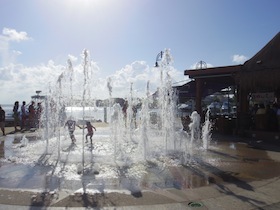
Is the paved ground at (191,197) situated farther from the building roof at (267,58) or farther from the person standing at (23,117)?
the person standing at (23,117)

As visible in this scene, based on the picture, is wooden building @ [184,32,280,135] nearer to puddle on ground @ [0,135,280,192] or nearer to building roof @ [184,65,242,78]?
building roof @ [184,65,242,78]

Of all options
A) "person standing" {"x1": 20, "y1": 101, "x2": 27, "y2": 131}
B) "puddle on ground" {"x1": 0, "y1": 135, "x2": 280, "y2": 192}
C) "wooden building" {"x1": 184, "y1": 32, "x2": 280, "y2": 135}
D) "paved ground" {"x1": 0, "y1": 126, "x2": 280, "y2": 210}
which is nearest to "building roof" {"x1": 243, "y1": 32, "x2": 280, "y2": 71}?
"wooden building" {"x1": 184, "y1": 32, "x2": 280, "y2": 135}

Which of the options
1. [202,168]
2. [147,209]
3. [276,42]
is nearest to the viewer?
[147,209]

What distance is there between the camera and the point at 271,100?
17484mm

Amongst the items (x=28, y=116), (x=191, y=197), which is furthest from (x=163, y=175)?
(x=28, y=116)

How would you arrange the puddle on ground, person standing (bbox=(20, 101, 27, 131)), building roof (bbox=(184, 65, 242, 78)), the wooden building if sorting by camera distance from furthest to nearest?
person standing (bbox=(20, 101, 27, 131)) < building roof (bbox=(184, 65, 242, 78)) < the wooden building < the puddle on ground

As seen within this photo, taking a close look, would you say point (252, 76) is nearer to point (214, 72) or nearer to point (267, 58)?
point (267, 58)

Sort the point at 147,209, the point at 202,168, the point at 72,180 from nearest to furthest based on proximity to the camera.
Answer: the point at 147,209, the point at 72,180, the point at 202,168

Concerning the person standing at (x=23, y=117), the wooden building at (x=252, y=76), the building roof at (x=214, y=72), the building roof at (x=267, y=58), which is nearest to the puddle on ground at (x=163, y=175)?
the wooden building at (x=252, y=76)

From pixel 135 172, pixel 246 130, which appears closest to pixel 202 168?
pixel 135 172

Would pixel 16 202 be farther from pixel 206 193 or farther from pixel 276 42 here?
pixel 276 42

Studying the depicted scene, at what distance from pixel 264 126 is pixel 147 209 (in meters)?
10.5

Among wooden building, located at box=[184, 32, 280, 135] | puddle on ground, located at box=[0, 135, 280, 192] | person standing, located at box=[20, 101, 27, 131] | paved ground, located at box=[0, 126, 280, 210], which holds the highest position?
wooden building, located at box=[184, 32, 280, 135]

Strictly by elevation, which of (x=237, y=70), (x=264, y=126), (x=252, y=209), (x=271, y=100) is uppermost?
(x=237, y=70)
